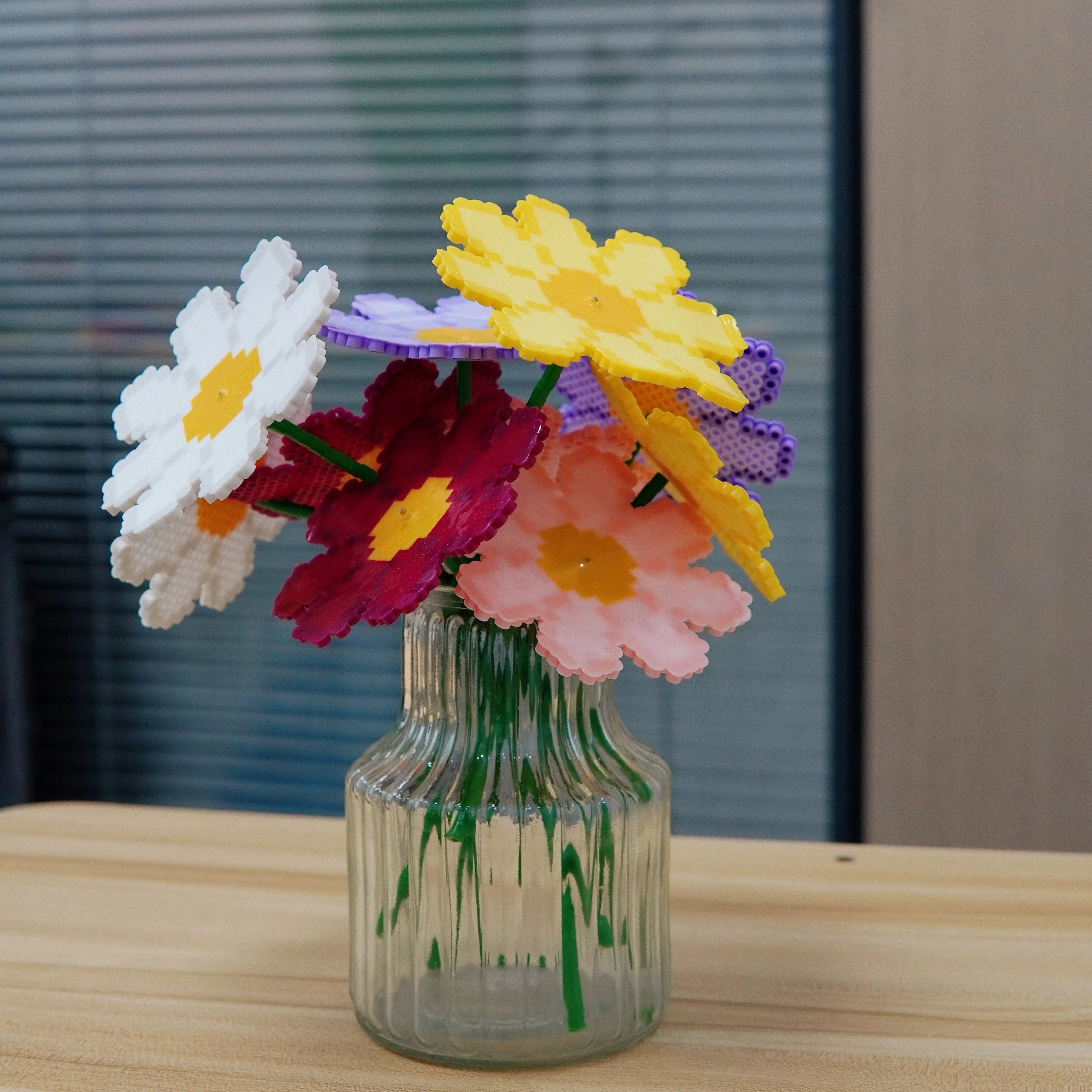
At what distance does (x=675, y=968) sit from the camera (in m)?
0.63

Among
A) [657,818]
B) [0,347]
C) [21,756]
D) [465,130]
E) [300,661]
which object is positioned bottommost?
[21,756]

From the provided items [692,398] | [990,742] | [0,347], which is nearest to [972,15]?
[990,742]

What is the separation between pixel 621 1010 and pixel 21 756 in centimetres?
147

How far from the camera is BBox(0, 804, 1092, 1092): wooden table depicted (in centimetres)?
52

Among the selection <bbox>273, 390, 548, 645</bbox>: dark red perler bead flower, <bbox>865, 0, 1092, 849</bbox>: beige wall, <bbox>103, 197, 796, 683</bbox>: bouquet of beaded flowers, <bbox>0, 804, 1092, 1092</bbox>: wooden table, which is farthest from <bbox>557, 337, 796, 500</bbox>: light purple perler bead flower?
<bbox>865, 0, 1092, 849</bbox>: beige wall

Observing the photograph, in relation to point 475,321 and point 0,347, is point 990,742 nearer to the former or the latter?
point 475,321

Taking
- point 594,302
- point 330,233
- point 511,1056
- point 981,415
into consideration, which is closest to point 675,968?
point 511,1056

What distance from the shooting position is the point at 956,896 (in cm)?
72

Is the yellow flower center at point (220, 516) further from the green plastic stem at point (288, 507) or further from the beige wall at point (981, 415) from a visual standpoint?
the beige wall at point (981, 415)

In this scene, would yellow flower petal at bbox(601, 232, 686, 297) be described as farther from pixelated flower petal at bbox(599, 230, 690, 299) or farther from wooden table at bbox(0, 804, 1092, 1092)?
wooden table at bbox(0, 804, 1092, 1092)

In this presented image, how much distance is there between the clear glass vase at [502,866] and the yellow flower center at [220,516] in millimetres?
104

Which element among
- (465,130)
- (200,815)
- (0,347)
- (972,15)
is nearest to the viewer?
(200,815)

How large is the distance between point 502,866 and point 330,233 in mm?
1419

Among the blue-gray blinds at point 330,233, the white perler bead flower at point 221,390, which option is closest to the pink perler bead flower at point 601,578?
the white perler bead flower at point 221,390
